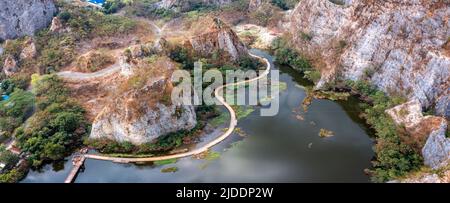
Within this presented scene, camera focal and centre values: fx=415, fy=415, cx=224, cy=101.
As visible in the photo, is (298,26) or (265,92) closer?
(265,92)

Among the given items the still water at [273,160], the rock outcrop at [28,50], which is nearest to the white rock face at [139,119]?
the still water at [273,160]

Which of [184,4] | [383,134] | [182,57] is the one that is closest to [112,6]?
[184,4]

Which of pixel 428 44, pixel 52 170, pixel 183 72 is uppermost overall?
pixel 428 44

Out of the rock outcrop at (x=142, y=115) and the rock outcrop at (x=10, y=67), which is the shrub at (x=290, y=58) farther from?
the rock outcrop at (x=10, y=67)

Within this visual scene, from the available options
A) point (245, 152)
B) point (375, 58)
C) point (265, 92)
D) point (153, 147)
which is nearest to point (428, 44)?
point (375, 58)

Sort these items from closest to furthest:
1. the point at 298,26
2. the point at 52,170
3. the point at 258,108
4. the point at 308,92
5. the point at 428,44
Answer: the point at 52,170 < the point at 428,44 < the point at 258,108 < the point at 308,92 < the point at 298,26

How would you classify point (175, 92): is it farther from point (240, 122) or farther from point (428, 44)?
point (428, 44)

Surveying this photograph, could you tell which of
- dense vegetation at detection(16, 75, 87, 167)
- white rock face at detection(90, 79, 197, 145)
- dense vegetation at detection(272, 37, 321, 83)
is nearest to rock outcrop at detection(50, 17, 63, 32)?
dense vegetation at detection(16, 75, 87, 167)
